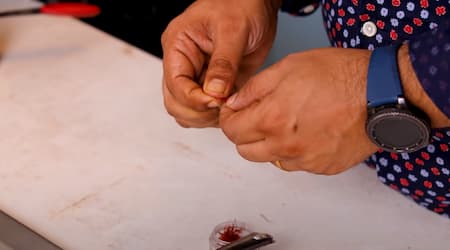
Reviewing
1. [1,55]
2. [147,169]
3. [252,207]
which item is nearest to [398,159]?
[252,207]

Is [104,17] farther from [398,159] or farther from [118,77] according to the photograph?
[398,159]

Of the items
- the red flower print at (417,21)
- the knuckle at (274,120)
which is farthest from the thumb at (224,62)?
the red flower print at (417,21)

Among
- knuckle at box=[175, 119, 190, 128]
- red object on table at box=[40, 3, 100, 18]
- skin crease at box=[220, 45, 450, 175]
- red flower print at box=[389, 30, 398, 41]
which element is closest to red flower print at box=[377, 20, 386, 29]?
red flower print at box=[389, 30, 398, 41]

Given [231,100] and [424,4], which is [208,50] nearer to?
[231,100]

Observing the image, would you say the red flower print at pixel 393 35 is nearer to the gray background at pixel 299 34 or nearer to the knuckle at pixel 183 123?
the knuckle at pixel 183 123

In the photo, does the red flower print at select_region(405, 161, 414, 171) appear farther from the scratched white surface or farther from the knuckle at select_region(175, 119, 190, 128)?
the knuckle at select_region(175, 119, 190, 128)

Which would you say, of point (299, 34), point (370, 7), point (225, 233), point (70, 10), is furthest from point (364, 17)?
point (299, 34)
